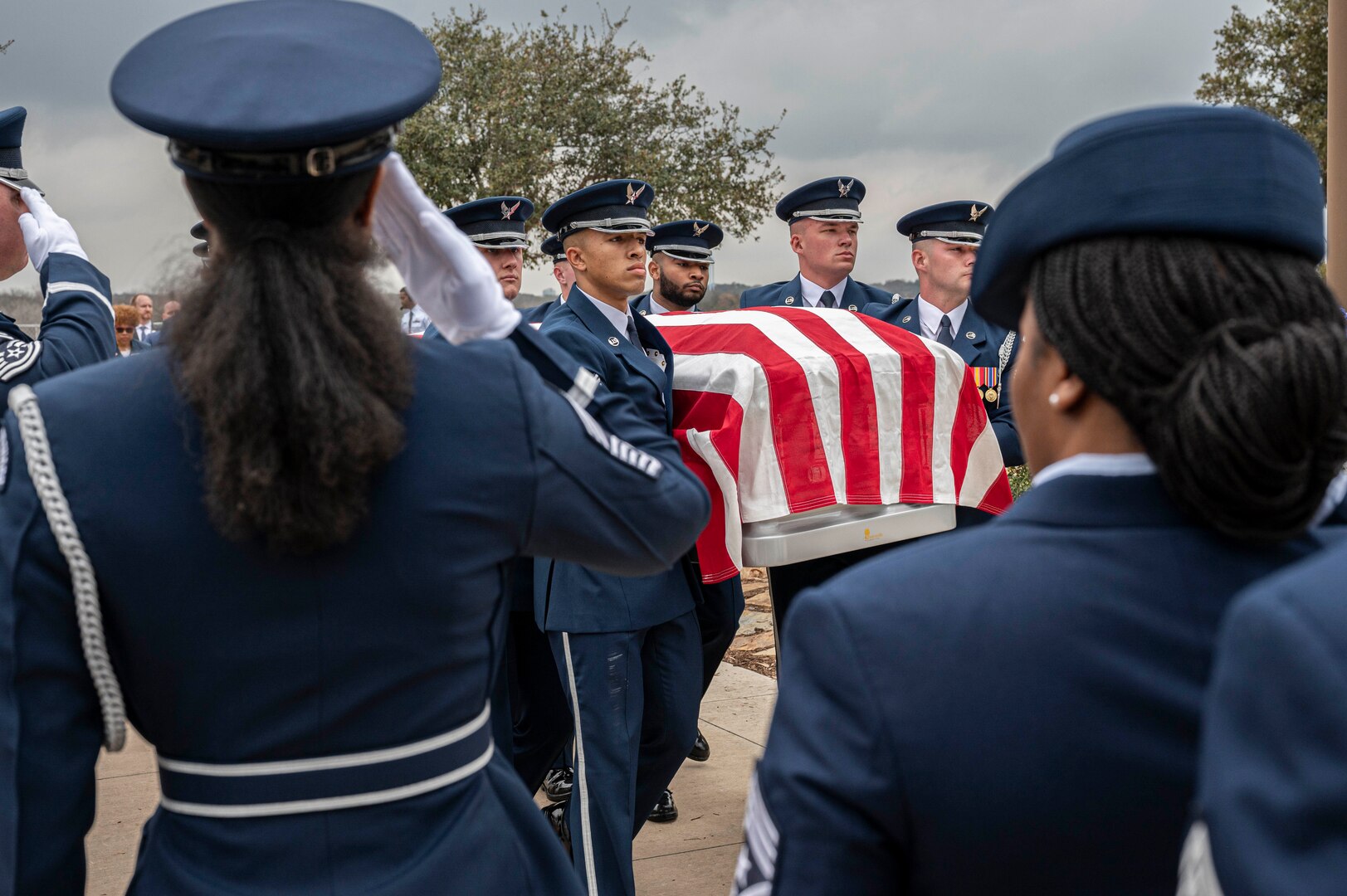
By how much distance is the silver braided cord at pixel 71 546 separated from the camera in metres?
1.32

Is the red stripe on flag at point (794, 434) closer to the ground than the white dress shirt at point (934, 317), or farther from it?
farther from it

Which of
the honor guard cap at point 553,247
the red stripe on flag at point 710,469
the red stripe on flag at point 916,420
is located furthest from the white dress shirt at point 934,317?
the honor guard cap at point 553,247

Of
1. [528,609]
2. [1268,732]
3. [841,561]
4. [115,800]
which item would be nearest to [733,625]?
[841,561]

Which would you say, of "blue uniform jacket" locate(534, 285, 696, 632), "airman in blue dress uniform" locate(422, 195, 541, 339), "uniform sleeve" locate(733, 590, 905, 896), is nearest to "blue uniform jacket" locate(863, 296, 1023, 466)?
"blue uniform jacket" locate(534, 285, 696, 632)

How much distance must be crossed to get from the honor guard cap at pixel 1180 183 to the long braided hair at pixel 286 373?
693mm

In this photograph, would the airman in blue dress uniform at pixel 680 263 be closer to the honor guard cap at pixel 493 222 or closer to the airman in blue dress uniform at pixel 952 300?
the honor guard cap at pixel 493 222

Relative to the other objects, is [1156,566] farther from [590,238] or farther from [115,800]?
[115,800]

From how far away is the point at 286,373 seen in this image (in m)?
1.32

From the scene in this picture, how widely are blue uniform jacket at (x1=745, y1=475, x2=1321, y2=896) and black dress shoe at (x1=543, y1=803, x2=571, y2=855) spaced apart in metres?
3.33

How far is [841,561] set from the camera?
4359 millimetres

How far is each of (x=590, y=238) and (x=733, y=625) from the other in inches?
56.0

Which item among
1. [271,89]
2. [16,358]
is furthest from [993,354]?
[271,89]

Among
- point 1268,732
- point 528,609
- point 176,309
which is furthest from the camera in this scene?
point 528,609

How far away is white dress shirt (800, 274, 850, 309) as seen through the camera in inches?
247
